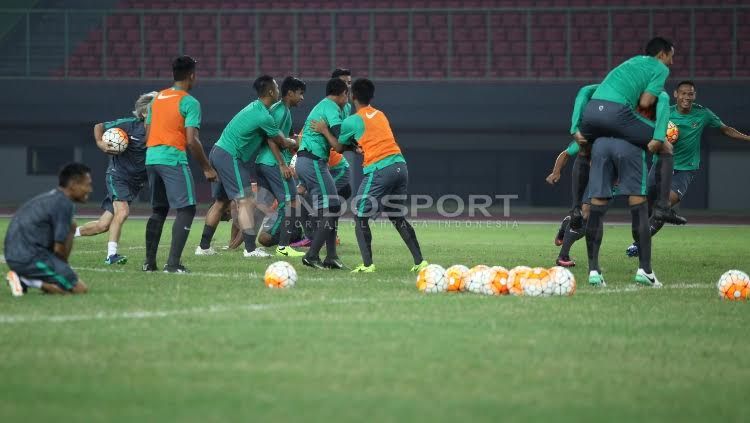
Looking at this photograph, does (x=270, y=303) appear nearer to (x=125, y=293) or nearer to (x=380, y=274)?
(x=125, y=293)

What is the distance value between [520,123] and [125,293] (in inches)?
759

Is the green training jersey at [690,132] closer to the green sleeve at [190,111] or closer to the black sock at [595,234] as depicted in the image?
the black sock at [595,234]

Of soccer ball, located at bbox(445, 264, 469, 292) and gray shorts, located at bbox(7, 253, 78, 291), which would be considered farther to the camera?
soccer ball, located at bbox(445, 264, 469, 292)

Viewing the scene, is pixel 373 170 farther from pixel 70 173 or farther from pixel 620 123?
pixel 70 173

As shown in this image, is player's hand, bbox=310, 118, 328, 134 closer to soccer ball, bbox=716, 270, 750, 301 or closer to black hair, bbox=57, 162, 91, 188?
black hair, bbox=57, 162, 91, 188

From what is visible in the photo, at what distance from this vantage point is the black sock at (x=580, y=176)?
483 inches

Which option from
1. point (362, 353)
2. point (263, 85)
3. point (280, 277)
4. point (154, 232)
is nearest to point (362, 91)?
point (263, 85)

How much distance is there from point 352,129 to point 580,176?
8.19 feet

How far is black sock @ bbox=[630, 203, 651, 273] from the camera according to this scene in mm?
10633

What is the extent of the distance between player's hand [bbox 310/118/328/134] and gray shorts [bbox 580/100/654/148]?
3.04 metres

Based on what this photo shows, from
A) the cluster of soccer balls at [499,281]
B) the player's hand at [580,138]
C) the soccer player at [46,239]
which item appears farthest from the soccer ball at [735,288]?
the soccer player at [46,239]

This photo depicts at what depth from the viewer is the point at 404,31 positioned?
30.0m

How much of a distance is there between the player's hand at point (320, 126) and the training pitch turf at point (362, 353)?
195 cm

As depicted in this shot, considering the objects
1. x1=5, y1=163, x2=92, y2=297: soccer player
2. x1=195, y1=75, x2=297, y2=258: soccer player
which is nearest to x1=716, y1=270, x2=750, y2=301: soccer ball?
x1=5, y1=163, x2=92, y2=297: soccer player
